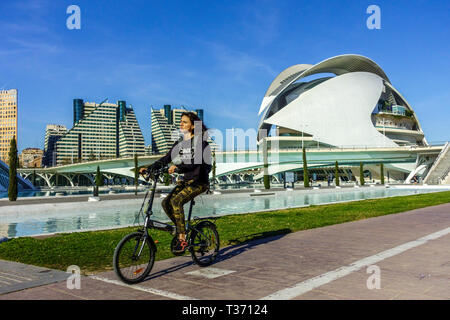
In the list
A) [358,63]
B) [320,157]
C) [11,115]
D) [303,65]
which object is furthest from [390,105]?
[11,115]

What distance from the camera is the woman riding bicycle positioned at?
15.6 feet

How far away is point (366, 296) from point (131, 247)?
247cm

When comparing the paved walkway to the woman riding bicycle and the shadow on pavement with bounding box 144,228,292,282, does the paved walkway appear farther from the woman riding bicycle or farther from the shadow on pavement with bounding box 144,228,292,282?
the woman riding bicycle

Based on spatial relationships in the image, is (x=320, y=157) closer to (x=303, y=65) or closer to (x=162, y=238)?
(x=303, y=65)

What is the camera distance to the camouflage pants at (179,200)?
4738 mm

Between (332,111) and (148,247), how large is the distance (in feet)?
214

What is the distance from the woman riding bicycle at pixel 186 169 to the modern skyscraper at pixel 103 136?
124 metres

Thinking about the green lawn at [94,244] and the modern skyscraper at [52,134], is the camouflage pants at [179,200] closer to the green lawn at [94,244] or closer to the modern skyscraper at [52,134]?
the green lawn at [94,244]

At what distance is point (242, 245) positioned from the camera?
6.65 metres

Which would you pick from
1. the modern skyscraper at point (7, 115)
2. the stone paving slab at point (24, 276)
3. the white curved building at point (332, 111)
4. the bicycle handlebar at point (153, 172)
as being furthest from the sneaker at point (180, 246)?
the modern skyscraper at point (7, 115)

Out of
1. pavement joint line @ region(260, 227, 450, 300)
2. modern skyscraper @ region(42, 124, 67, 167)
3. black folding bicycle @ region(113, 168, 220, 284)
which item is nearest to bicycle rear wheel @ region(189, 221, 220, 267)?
black folding bicycle @ region(113, 168, 220, 284)

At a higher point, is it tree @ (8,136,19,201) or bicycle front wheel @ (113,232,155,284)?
tree @ (8,136,19,201)

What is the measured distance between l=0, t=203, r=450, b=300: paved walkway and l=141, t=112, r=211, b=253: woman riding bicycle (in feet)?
2.19

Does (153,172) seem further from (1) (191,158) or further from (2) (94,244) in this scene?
(2) (94,244)
